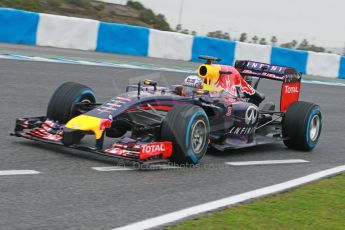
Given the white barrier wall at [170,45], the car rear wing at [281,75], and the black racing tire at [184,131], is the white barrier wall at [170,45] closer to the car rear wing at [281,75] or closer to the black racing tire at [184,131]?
the car rear wing at [281,75]

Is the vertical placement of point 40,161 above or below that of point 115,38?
below

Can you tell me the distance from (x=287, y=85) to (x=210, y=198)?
388cm

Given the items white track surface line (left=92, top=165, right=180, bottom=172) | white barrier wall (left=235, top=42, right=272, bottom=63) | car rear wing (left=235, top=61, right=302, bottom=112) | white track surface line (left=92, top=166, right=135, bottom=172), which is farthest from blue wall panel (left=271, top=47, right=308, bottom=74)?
white track surface line (left=92, top=166, right=135, bottom=172)

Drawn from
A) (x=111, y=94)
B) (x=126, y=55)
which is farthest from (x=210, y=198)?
(x=126, y=55)

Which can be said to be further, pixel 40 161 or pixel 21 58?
pixel 21 58

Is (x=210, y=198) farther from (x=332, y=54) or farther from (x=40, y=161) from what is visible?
(x=332, y=54)

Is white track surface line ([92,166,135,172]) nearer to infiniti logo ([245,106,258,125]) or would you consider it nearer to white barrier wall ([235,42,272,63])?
infiniti logo ([245,106,258,125])

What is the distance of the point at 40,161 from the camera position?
231 inches

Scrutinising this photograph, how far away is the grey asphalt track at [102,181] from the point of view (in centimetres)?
438

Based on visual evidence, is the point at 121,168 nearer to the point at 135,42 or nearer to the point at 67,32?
the point at 67,32

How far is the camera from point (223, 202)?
5.13 metres

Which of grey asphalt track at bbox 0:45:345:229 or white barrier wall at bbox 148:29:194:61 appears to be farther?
white barrier wall at bbox 148:29:194:61

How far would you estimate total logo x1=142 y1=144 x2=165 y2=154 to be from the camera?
235 inches

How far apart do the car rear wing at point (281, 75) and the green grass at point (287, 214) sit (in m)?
3.02
